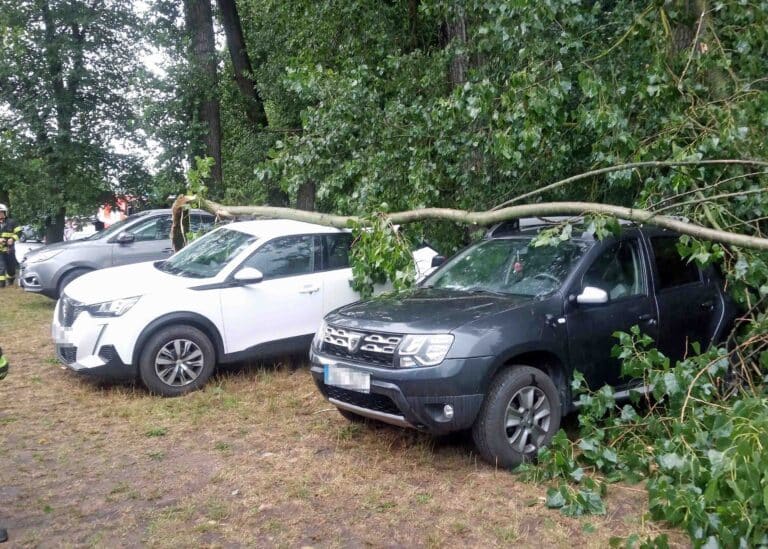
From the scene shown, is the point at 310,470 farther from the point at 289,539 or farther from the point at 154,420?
the point at 154,420

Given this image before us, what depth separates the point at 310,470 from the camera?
5512 mm

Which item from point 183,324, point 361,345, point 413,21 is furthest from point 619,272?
point 413,21

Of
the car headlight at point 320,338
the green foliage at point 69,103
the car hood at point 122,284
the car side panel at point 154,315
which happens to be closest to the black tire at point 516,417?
the car headlight at point 320,338

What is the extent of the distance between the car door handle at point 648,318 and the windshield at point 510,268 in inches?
27.4

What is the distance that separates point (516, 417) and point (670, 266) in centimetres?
214

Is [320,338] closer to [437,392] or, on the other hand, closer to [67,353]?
[437,392]

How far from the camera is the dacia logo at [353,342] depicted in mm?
5543

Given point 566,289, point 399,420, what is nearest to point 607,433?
point 566,289

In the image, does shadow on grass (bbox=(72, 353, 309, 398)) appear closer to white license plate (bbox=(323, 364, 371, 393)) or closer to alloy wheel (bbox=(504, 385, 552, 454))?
white license plate (bbox=(323, 364, 371, 393))

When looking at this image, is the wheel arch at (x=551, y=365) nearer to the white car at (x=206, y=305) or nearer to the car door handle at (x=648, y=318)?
the car door handle at (x=648, y=318)

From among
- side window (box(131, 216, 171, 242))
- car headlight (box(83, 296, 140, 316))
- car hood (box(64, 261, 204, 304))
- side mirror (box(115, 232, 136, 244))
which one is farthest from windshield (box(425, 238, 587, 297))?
side window (box(131, 216, 171, 242))

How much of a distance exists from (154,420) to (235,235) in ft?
8.08

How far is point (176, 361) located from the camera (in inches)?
294

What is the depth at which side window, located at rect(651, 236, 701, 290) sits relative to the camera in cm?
641
